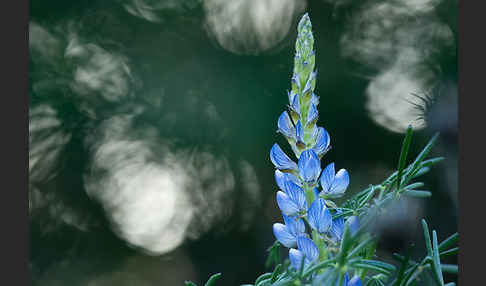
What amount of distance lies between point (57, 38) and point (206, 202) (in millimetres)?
895

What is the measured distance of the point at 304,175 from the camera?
1.21 feet

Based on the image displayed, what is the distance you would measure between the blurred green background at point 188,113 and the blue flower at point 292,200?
1.14 m

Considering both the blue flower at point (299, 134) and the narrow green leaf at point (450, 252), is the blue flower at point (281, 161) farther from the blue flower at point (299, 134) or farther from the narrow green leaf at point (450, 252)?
the narrow green leaf at point (450, 252)

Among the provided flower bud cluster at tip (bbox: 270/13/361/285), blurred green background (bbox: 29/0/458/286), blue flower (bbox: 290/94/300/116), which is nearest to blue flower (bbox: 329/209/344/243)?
flower bud cluster at tip (bbox: 270/13/361/285)

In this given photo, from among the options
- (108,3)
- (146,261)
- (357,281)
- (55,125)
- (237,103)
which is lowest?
(146,261)

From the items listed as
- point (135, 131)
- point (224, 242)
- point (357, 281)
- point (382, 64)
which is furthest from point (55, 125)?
point (357, 281)

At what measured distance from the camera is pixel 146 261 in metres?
1.91

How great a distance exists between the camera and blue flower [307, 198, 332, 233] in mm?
351

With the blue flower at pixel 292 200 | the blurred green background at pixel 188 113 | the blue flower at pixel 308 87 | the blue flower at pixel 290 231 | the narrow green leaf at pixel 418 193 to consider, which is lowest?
the blurred green background at pixel 188 113

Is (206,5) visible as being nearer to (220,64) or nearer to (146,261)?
(220,64)

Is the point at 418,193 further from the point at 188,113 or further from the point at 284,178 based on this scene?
the point at 188,113

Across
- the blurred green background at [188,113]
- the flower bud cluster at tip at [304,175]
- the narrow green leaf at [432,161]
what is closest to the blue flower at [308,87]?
the flower bud cluster at tip at [304,175]

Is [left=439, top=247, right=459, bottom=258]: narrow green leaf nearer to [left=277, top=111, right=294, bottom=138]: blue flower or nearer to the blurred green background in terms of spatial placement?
[left=277, top=111, right=294, bottom=138]: blue flower

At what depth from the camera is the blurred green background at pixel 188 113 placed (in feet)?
5.17
